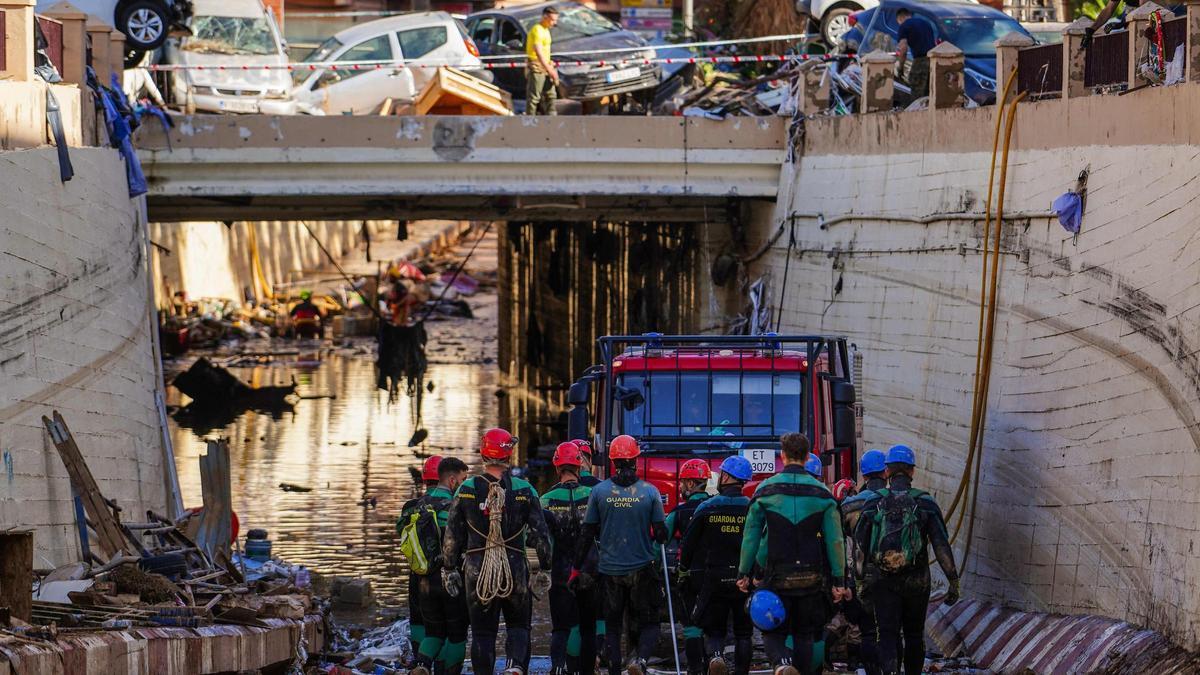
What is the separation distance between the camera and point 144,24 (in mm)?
24328

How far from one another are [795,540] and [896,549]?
1.04 meters

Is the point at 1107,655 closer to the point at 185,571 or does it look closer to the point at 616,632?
the point at 616,632

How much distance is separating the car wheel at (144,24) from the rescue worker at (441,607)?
562 inches

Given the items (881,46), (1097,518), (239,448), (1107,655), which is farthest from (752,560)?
(239,448)

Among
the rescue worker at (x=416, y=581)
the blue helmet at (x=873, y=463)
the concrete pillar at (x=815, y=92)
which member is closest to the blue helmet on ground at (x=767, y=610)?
the blue helmet at (x=873, y=463)

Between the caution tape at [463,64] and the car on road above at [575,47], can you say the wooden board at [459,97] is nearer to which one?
the caution tape at [463,64]

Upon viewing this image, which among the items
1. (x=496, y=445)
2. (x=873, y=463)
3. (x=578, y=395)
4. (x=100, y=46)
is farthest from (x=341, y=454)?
(x=496, y=445)

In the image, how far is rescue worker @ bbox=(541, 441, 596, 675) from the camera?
1179 cm

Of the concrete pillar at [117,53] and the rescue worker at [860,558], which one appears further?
the concrete pillar at [117,53]

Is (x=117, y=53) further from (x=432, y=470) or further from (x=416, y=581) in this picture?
(x=416, y=581)

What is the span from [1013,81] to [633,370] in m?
4.54

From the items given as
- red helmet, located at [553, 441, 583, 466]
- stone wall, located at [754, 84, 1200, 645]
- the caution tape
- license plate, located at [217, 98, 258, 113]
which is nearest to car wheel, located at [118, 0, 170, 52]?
the caution tape

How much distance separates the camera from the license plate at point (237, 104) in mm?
25891

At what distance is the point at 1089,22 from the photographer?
15445mm
